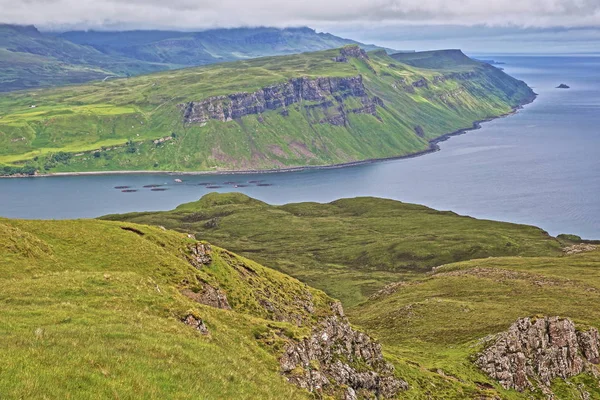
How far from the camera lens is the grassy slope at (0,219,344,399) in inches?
977

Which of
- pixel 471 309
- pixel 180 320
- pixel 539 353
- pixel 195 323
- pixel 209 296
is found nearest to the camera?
pixel 195 323

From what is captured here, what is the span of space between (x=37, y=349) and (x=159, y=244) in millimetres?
50746

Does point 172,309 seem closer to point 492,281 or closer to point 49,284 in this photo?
point 49,284

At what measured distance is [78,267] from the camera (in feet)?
200

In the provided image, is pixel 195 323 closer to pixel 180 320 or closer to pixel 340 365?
pixel 180 320

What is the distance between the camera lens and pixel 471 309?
12038cm

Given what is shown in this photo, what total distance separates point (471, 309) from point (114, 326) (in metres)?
98.6

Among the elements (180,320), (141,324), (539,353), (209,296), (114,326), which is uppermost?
(114,326)

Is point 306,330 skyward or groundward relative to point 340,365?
skyward

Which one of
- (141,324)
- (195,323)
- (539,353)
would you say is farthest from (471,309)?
(141,324)

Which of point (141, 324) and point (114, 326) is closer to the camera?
point (114, 326)

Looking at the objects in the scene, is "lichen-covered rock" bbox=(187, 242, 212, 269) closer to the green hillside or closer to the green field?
the green hillside

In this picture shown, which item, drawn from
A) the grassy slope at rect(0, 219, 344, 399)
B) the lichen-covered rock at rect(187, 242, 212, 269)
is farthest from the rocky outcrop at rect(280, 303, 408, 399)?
the lichen-covered rock at rect(187, 242, 212, 269)

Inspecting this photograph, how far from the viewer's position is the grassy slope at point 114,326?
2482cm
